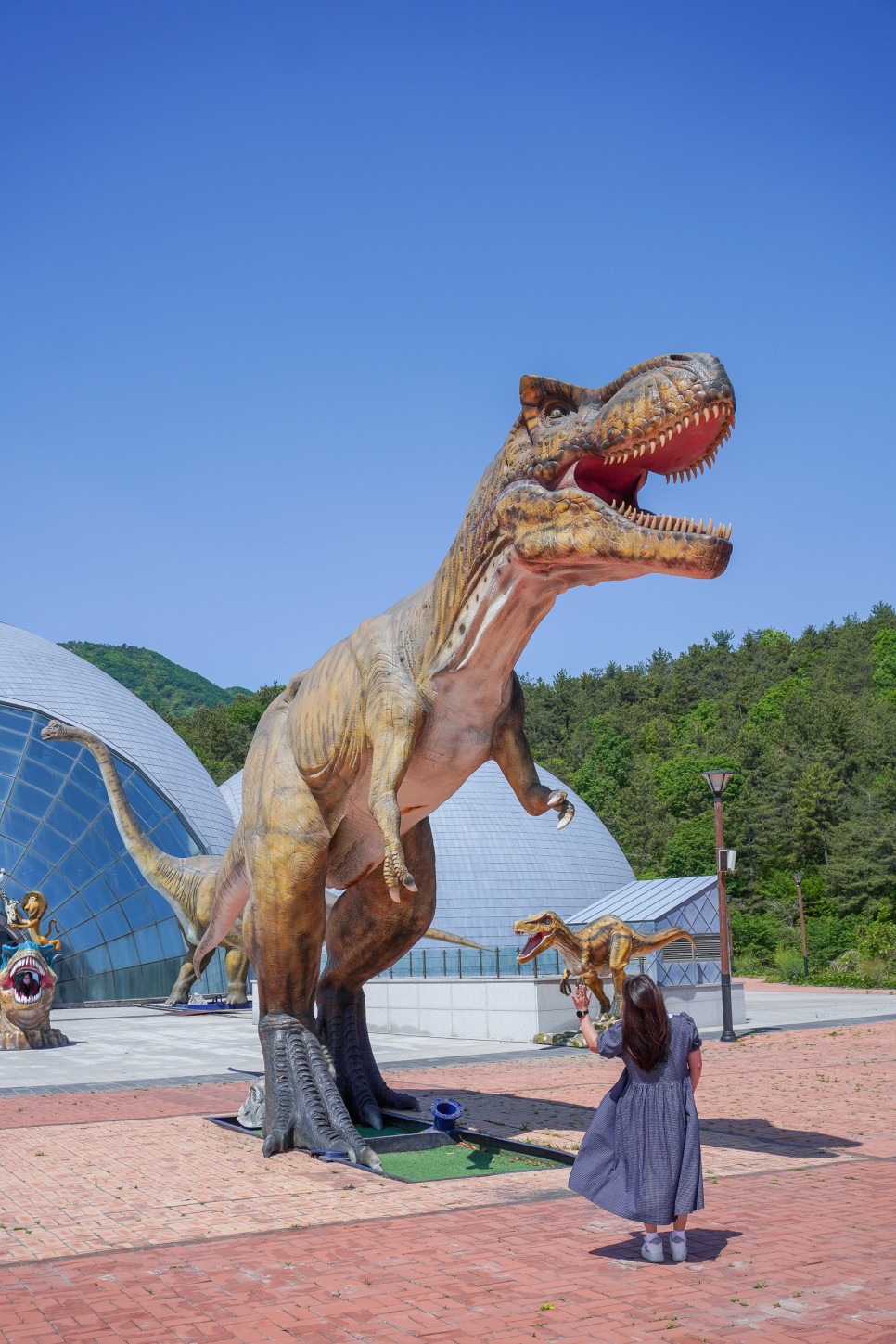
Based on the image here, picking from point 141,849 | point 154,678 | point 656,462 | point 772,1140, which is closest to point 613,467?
point 656,462

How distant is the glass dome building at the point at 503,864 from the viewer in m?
28.6

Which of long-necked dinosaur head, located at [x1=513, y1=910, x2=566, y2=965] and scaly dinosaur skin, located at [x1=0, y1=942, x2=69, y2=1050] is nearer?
long-necked dinosaur head, located at [x1=513, y1=910, x2=566, y2=965]

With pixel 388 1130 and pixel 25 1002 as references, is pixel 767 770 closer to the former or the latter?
pixel 25 1002

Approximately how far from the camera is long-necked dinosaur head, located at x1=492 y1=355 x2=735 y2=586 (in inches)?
264

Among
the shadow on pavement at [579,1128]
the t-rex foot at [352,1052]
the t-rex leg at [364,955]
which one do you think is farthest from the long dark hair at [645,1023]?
the t-rex foot at [352,1052]

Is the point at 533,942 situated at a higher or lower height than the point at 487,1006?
higher

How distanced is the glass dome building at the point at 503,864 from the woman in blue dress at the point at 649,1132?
68.4 feet

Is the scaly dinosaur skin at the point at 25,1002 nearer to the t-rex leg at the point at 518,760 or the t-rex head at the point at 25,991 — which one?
the t-rex head at the point at 25,991

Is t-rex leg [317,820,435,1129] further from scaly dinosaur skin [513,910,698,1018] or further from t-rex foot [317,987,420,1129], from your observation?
scaly dinosaur skin [513,910,698,1018]

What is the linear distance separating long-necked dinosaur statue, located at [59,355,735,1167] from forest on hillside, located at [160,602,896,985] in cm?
2656

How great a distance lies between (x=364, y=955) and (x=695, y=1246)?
390 cm

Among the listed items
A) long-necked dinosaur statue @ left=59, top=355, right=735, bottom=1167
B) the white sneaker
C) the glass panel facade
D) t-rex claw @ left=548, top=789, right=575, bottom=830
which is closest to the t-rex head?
the glass panel facade

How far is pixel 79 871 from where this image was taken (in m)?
25.9

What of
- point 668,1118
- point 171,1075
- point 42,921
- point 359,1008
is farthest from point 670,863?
point 668,1118
